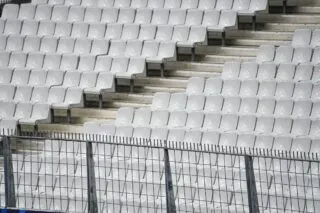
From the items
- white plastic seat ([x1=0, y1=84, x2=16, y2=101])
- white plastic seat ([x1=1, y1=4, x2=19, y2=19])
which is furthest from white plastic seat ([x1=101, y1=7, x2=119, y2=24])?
white plastic seat ([x1=0, y1=84, x2=16, y2=101])

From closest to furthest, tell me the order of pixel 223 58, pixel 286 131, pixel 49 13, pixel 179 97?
pixel 286 131
pixel 179 97
pixel 223 58
pixel 49 13

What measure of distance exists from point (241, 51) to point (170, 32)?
92cm

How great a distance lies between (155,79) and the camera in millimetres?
14477

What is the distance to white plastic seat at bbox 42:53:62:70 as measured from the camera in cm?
1477

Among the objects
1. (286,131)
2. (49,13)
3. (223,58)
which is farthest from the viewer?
(49,13)

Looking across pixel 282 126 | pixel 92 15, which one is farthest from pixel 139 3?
pixel 282 126

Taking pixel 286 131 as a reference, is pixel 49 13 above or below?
above

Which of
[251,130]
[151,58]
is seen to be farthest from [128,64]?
[251,130]

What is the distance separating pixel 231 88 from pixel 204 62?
1.22 metres

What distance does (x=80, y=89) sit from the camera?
1430 centimetres

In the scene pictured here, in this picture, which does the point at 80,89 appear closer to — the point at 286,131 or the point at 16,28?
the point at 16,28

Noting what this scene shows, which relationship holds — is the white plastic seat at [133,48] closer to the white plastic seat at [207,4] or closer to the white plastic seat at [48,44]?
the white plastic seat at [207,4]

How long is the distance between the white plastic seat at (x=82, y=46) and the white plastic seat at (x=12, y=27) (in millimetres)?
1056

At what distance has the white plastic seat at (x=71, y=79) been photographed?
14.4m
